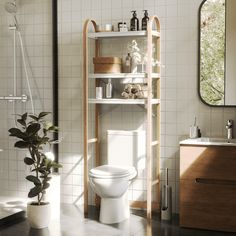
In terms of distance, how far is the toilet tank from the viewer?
15.5 ft

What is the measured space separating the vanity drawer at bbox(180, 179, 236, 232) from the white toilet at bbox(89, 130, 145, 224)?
536mm

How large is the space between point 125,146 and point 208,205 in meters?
1.02

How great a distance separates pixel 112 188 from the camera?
4281 mm

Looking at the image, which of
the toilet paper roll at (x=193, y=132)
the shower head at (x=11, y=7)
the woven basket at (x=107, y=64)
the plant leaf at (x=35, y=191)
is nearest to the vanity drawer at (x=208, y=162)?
the toilet paper roll at (x=193, y=132)

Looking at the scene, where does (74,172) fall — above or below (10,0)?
below

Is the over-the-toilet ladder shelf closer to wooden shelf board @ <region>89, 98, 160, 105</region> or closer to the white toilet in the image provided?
wooden shelf board @ <region>89, 98, 160, 105</region>

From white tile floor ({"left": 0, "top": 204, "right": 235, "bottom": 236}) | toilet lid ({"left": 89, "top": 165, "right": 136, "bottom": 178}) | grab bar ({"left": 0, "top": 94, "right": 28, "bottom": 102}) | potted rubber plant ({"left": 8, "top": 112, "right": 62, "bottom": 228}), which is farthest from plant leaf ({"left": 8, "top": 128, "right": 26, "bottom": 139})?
white tile floor ({"left": 0, "top": 204, "right": 235, "bottom": 236})

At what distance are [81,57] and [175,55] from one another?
0.99 meters

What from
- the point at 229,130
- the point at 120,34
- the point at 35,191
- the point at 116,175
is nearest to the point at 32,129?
the point at 35,191

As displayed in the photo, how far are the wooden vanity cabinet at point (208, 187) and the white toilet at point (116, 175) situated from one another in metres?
0.53

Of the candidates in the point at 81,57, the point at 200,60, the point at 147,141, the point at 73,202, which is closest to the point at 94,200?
the point at 73,202

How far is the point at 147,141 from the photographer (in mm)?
4453

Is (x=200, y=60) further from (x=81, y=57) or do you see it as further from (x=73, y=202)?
(x=73, y=202)

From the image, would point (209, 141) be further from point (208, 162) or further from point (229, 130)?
point (208, 162)
